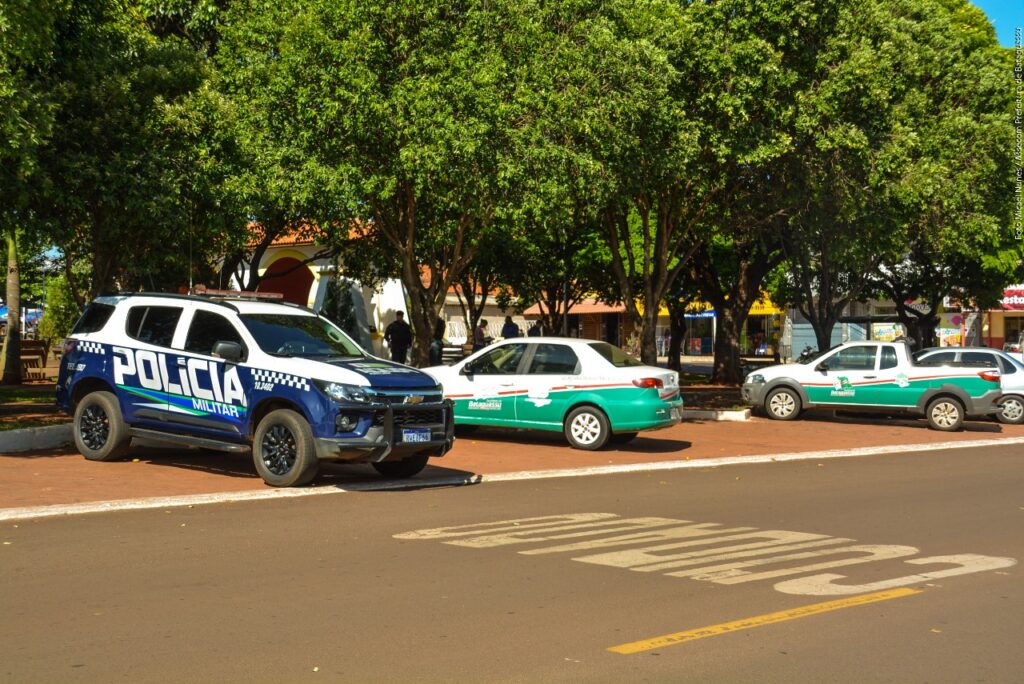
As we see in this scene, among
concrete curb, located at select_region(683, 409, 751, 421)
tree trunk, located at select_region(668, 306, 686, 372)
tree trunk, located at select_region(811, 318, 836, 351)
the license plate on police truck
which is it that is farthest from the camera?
tree trunk, located at select_region(668, 306, 686, 372)

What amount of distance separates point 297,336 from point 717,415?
12718mm

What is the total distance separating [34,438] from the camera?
16516mm

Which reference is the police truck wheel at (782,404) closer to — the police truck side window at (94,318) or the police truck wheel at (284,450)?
the police truck wheel at (284,450)

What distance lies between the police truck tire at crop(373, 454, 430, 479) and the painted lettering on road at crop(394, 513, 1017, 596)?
3.39 meters

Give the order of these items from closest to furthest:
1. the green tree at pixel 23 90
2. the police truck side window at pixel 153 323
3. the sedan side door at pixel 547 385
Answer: the green tree at pixel 23 90, the police truck side window at pixel 153 323, the sedan side door at pixel 547 385

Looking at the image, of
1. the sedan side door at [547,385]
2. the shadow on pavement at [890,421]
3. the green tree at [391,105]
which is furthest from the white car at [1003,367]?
the green tree at [391,105]

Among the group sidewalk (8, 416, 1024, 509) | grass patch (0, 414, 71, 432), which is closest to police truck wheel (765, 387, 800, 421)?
sidewalk (8, 416, 1024, 509)

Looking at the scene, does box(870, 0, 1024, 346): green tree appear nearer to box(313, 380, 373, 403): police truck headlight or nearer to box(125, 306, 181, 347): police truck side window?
box(313, 380, 373, 403): police truck headlight

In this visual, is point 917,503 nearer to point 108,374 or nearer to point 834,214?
point 108,374

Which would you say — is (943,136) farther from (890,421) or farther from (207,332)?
(207,332)

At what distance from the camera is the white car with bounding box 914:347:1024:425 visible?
25.3m

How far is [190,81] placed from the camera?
21078mm

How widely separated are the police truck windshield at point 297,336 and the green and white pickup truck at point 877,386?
42.3 feet

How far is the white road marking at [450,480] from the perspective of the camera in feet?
38.6
